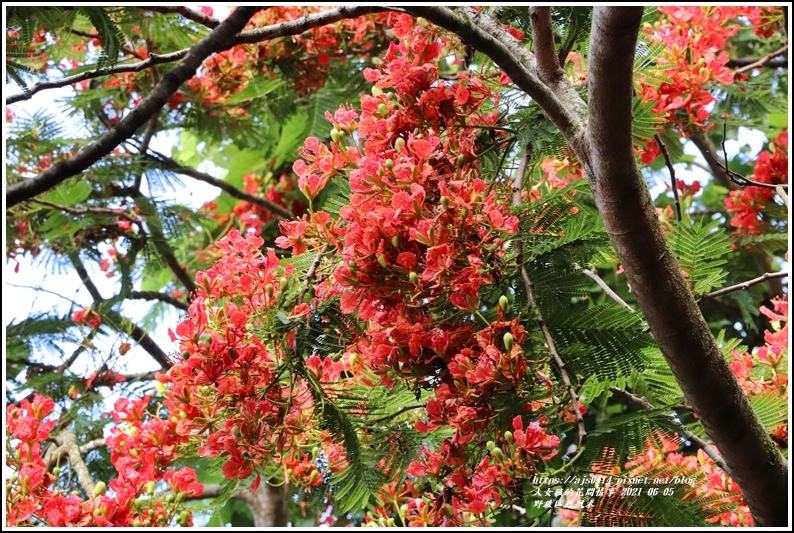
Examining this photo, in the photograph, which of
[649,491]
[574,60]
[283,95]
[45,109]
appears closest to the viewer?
[649,491]

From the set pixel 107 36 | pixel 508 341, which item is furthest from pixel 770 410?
pixel 107 36

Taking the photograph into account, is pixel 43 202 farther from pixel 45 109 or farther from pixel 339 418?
pixel 339 418

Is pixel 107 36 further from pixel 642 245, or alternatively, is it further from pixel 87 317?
pixel 87 317

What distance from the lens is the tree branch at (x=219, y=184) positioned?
Result: 3.37 meters

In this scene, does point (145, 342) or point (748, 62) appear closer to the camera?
point (748, 62)

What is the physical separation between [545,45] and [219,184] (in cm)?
230

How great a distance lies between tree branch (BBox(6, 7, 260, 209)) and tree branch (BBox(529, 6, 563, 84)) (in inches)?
21.7

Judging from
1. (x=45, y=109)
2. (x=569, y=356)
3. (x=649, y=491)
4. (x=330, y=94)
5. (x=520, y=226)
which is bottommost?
(x=649, y=491)

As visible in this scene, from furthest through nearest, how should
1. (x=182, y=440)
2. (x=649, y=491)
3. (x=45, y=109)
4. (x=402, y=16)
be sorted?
(x=45, y=109) < (x=182, y=440) < (x=402, y=16) < (x=649, y=491)

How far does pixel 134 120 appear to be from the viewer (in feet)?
3.91


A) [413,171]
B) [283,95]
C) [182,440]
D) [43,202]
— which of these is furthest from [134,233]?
[413,171]

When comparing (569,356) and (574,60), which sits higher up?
(574,60)

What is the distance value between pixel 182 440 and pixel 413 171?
92 cm

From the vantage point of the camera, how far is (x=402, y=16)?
155 centimetres
